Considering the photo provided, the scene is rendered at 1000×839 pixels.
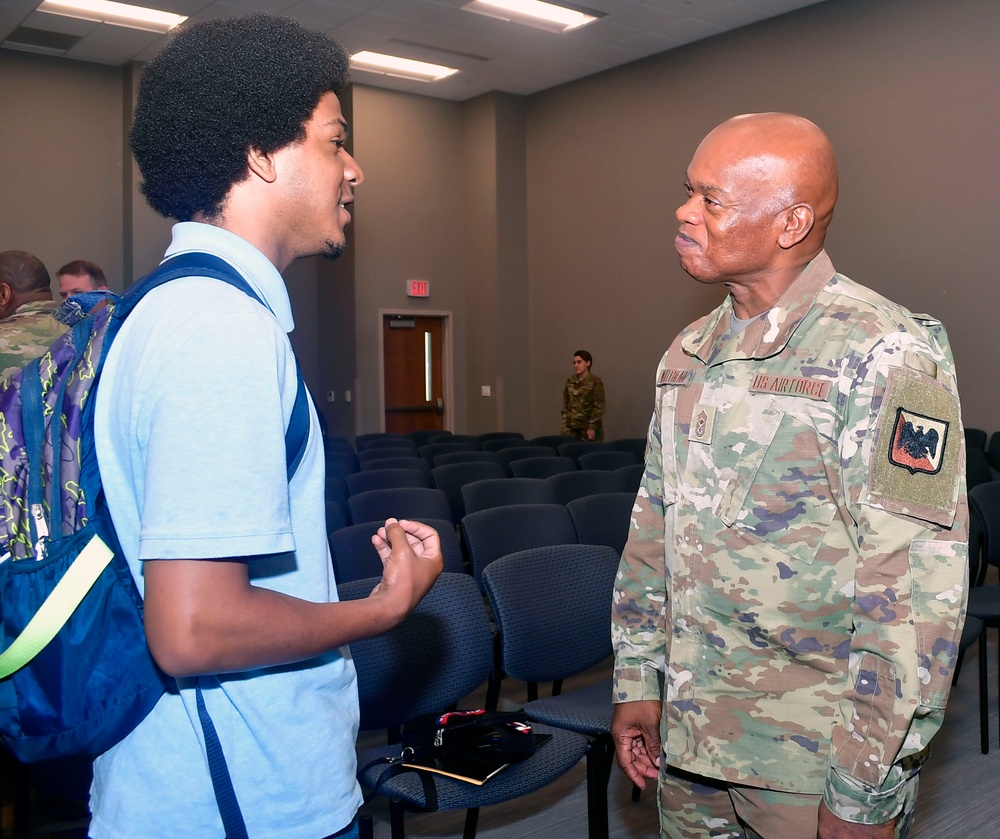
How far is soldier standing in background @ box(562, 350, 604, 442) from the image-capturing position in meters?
10.0

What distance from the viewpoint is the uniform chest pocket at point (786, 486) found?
1.45 meters

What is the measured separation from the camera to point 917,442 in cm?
137

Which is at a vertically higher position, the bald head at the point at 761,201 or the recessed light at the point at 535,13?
the recessed light at the point at 535,13

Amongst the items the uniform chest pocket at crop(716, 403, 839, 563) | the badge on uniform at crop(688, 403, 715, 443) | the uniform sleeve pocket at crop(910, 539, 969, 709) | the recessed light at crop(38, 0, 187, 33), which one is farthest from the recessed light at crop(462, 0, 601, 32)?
the uniform sleeve pocket at crop(910, 539, 969, 709)

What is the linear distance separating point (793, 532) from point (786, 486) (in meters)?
0.07

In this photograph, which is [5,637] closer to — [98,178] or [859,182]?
[859,182]

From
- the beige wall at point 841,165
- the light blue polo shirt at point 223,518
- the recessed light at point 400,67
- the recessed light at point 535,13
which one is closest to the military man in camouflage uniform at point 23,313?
the light blue polo shirt at point 223,518

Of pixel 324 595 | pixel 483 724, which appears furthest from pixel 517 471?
pixel 324 595

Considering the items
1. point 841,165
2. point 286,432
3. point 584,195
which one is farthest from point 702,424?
point 584,195

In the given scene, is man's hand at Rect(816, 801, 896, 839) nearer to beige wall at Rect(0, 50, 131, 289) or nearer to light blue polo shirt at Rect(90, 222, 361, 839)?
light blue polo shirt at Rect(90, 222, 361, 839)

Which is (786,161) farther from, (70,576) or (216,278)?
(70,576)

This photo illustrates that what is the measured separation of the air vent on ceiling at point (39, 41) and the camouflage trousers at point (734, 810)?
397 inches

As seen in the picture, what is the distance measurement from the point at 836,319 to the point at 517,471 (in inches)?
184

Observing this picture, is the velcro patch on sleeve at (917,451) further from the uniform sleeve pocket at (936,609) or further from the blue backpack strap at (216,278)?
the blue backpack strap at (216,278)
